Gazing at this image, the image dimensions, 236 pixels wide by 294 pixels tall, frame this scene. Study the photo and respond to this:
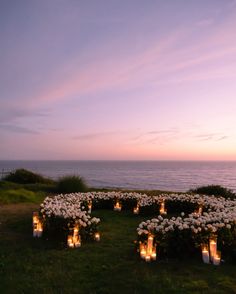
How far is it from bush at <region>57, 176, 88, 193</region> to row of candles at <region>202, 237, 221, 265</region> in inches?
526

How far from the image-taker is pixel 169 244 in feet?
22.6

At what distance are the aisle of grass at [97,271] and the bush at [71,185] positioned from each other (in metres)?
10.6

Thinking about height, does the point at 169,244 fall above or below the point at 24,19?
below

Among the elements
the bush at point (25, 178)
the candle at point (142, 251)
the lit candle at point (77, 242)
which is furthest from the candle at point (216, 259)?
the bush at point (25, 178)

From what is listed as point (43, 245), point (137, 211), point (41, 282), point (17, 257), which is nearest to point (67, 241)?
point (43, 245)

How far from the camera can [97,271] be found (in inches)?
239

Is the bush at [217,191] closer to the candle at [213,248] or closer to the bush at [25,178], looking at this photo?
the bush at [25,178]

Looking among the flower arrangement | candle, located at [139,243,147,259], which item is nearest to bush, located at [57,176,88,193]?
the flower arrangement

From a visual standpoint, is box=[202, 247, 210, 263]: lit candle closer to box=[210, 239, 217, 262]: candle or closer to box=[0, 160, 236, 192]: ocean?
box=[210, 239, 217, 262]: candle

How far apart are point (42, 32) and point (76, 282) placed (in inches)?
437

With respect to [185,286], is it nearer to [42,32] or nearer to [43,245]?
[43,245]

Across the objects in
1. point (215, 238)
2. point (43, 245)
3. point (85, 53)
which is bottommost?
point (43, 245)

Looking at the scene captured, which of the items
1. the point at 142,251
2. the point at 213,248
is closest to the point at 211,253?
the point at 213,248

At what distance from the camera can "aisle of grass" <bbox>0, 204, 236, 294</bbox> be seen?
17.1ft
